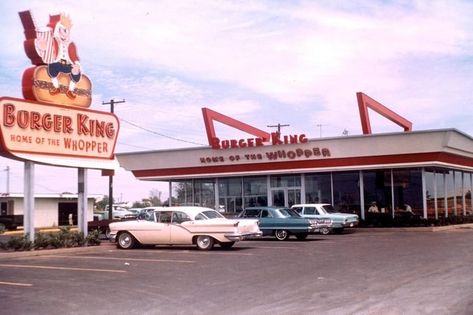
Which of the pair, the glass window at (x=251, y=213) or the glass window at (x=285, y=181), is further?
the glass window at (x=285, y=181)

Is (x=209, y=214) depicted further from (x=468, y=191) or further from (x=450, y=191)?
(x=468, y=191)

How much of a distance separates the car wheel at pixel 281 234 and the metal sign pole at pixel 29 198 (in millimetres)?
10243

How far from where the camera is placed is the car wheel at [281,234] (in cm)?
2549

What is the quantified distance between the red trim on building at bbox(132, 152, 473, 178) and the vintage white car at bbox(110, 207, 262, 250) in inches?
542

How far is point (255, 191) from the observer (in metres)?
37.7

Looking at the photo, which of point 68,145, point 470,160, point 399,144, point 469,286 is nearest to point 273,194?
point 399,144

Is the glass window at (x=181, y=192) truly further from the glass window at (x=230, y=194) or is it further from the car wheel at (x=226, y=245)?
the car wheel at (x=226, y=245)

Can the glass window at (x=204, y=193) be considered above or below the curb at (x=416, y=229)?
above

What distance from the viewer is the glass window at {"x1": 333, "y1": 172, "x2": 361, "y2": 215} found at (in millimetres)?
34781

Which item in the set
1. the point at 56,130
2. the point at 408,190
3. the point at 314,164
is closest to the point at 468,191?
the point at 408,190

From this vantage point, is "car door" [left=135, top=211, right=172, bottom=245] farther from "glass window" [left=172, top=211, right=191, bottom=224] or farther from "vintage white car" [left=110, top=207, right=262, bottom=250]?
"glass window" [left=172, top=211, right=191, bottom=224]

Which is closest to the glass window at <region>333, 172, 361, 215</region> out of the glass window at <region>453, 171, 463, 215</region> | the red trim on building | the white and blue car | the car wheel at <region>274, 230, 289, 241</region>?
the red trim on building

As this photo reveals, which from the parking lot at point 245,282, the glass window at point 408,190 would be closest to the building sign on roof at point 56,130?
the parking lot at point 245,282

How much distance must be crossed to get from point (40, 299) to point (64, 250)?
34.8ft
